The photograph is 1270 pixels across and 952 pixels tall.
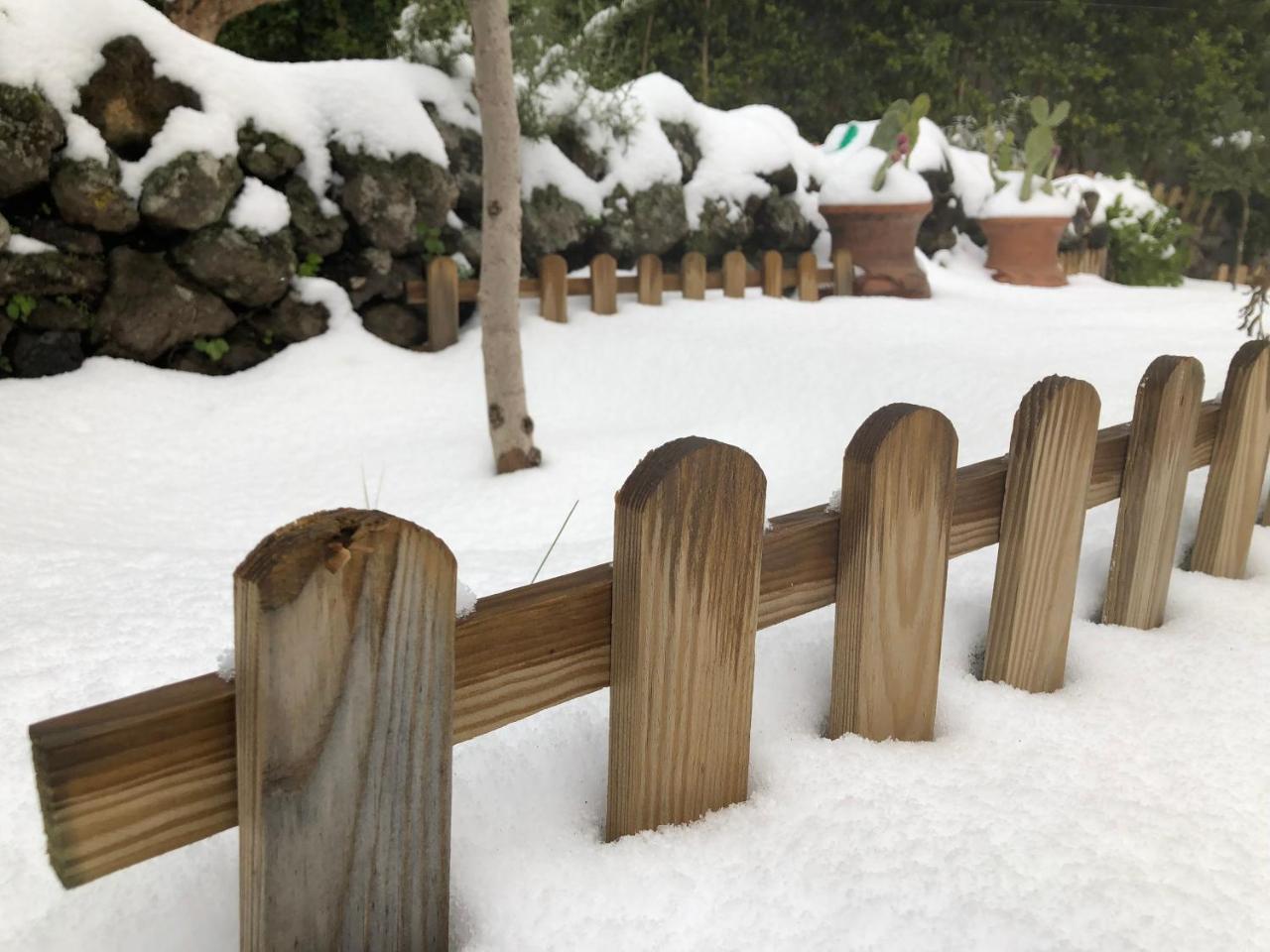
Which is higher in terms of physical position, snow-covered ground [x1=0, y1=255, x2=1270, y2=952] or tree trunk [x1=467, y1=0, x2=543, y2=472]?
tree trunk [x1=467, y1=0, x2=543, y2=472]

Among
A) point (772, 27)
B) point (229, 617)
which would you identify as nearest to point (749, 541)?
point (229, 617)

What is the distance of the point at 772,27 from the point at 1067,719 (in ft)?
36.8

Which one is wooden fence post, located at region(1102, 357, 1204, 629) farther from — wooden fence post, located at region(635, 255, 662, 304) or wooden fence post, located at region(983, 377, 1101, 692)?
wooden fence post, located at region(635, 255, 662, 304)

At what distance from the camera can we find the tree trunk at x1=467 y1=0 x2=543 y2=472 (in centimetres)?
323

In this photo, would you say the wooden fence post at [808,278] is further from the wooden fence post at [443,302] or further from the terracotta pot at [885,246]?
the wooden fence post at [443,302]

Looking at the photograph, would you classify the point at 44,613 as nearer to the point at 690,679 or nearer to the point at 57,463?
the point at 690,679

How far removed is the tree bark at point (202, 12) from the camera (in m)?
5.58

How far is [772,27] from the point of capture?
36.5 feet

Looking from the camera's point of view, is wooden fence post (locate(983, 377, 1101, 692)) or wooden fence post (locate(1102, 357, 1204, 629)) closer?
wooden fence post (locate(983, 377, 1101, 692))

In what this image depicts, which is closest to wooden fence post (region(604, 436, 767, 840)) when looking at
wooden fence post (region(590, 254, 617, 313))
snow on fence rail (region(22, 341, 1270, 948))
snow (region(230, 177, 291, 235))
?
snow on fence rail (region(22, 341, 1270, 948))

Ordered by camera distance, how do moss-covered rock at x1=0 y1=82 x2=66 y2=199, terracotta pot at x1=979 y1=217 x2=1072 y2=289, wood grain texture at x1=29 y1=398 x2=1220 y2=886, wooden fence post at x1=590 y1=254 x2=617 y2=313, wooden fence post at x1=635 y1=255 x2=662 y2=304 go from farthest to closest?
terracotta pot at x1=979 y1=217 x2=1072 y2=289 → wooden fence post at x1=635 y1=255 x2=662 y2=304 → wooden fence post at x1=590 y1=254 x2=617 y2=313 → moss-covered rock at x1=0 y1=82 x2=66 y2=199 → wood grain texture at x1=29 y1=398 x2=1220 y2=886

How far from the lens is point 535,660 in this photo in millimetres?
948

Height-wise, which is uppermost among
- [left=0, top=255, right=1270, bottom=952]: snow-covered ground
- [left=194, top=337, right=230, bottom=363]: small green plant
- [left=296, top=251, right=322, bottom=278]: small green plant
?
[left=296, top=251, right=322, bottom=278]: small green plant

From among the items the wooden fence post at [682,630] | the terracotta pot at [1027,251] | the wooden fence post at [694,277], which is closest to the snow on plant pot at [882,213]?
the wooden fence post at [694,277]
